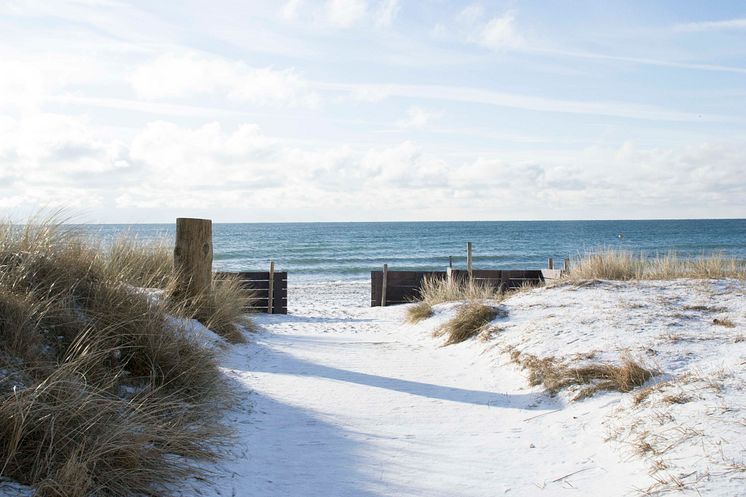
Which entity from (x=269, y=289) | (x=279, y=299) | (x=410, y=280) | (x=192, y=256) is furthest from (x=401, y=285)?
(x=192, y=256)

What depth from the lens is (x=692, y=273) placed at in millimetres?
11414

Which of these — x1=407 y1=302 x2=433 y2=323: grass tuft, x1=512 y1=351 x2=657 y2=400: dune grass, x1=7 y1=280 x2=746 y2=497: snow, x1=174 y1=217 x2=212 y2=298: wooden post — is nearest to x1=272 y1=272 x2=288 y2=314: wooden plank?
x1=407 y1=302 x2=433 y2=323: grass tuft

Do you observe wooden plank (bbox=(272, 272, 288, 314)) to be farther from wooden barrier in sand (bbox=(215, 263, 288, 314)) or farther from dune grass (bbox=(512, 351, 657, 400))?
dune grass (bbox=(512, 351, 657, 400))

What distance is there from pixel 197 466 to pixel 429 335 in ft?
20.6

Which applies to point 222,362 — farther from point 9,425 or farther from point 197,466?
point 9,425

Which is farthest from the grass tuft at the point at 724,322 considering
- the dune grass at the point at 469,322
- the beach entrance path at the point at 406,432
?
the dune grass at the point at 469,322

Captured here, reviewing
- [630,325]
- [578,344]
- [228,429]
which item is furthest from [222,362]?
[630,325]

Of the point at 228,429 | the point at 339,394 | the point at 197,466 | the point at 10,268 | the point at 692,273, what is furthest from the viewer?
the point at 692,273

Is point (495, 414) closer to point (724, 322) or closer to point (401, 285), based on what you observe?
point (724, 322)

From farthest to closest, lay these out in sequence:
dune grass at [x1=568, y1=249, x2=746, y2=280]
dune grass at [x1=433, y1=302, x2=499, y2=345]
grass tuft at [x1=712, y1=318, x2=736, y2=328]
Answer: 1. dune grass at [x1=568, y1=249, x2=746, y2=280]
2. dune grass at [x1=433, y1=302, x2=499, y2=345]
3. grass tuft at [x1=712, y1=318, x2=736, y2=328]

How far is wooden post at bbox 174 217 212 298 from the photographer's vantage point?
8555mm

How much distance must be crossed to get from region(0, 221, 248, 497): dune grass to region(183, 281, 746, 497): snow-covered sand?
336 millimetres

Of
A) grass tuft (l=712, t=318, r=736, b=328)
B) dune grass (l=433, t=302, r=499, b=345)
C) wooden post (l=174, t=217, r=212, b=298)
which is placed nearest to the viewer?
grass tuft (l=712, t=318, r=736, b=328)

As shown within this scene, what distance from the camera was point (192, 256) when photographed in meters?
8.62
